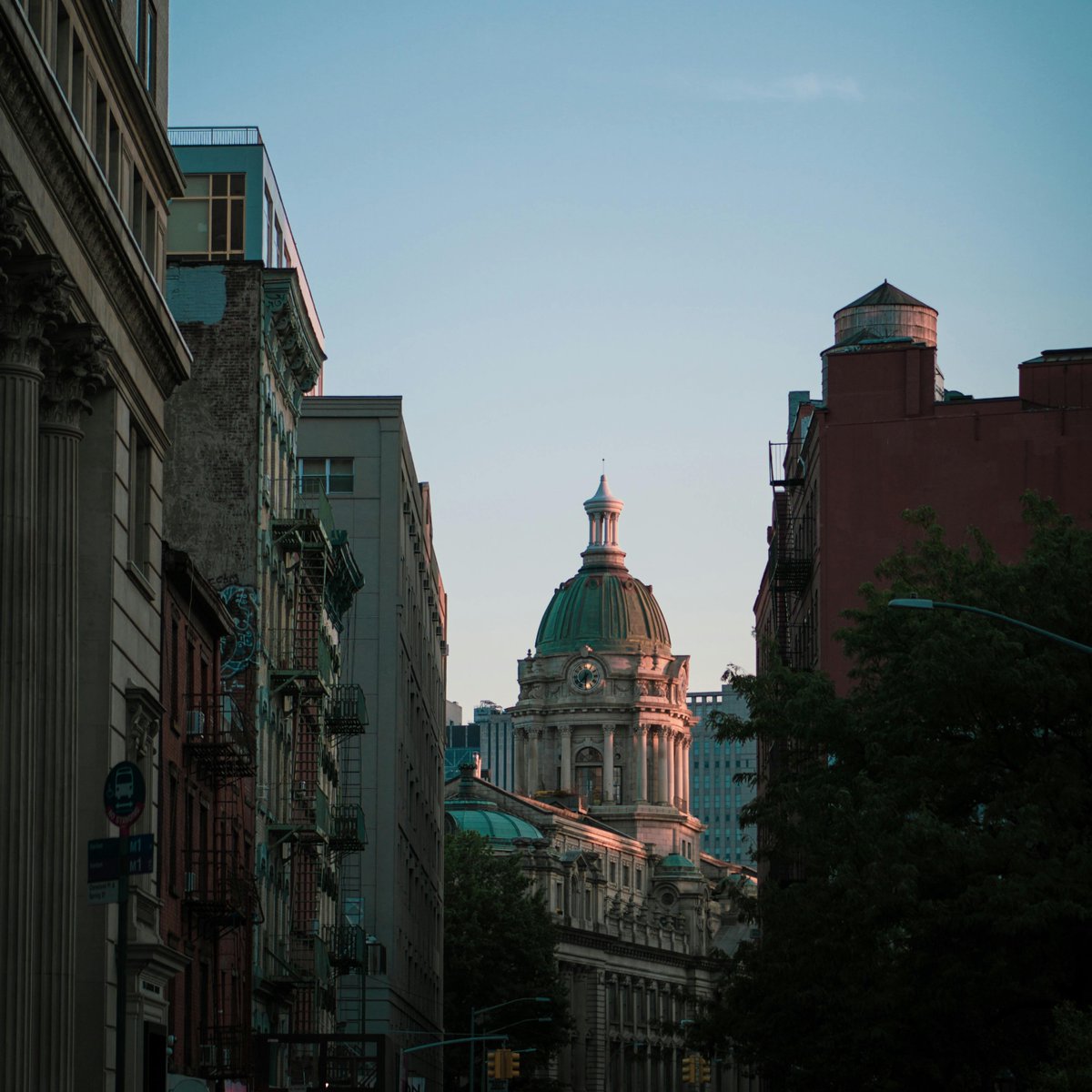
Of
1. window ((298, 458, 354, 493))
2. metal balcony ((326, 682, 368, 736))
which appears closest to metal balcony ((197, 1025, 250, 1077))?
metal balcony ((326, 682, 368, 736))

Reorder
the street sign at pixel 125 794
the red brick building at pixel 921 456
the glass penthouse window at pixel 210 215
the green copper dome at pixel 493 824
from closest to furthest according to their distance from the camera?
the street sign at pixel 125 794 → the glass penthouse window at pixel 210 215 → the red brick building at pixel 921 456 → the green copper dome at pixel 493 824

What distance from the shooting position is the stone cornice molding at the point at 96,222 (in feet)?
79.5

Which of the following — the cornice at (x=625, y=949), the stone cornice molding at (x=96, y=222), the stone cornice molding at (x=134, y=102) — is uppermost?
the stone cornice molding at (x=134, y=102)

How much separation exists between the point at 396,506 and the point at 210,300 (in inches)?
992

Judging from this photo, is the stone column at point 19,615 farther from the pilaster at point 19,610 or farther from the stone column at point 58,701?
the stone column at point 58,701

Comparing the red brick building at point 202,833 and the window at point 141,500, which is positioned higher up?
the window at point 141,500

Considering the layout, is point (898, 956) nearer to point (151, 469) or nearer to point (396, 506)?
point (151, 469)

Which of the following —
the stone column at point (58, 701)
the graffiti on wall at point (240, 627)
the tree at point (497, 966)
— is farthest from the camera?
the tree at point (497, 966)

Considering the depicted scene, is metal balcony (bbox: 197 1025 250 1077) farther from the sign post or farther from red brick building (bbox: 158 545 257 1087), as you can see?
the sign post

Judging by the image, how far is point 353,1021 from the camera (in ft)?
238

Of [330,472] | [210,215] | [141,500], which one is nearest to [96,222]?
[141,500]

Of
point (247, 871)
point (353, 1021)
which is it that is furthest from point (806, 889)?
point (353, 1021)

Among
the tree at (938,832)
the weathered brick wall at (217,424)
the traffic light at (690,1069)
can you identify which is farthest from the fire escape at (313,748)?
the traffic light at (690,1069)

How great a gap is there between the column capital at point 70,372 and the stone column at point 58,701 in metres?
0.01
